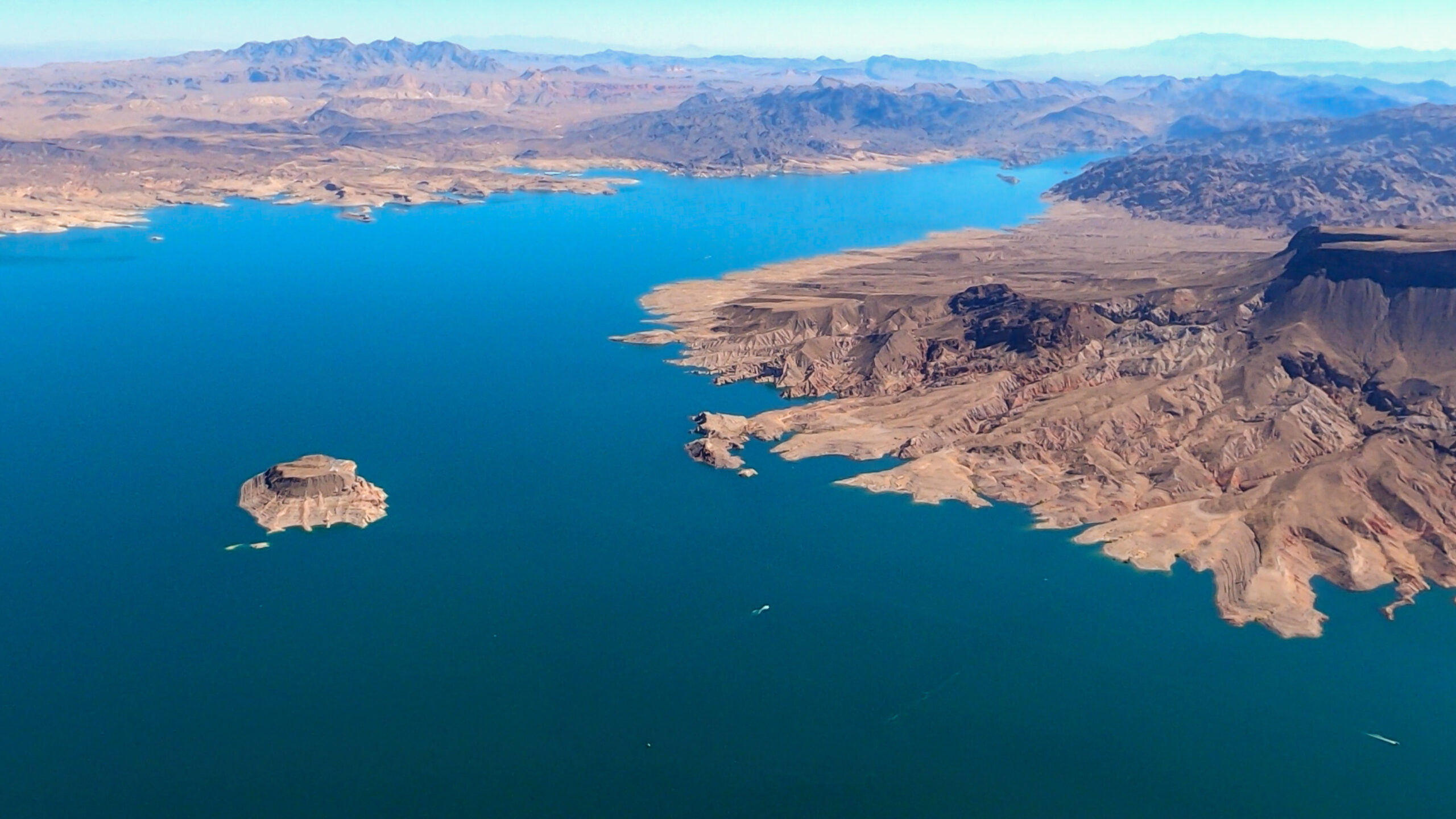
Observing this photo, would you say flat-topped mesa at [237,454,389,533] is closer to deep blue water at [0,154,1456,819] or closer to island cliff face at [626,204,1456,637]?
deep blue water at [0,154,1456,819]

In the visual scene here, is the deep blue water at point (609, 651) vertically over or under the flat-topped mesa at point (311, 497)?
under

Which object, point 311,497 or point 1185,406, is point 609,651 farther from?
point 1185,406

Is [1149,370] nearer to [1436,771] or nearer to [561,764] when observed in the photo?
[1436,771]

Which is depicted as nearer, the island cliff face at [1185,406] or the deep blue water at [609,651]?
the deep blue water at [609,651]

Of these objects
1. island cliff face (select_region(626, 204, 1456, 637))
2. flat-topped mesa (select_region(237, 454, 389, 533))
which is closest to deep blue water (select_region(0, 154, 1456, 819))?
flat-topped mesa (select_region(237, 454, 389, 533))

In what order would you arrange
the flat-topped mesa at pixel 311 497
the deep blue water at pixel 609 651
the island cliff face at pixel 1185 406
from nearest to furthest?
1. the deep blue water at pixel 609 651
2. the flat-topped mesa at pixel 311 497
3. the island cliff face at pixel 1185 406

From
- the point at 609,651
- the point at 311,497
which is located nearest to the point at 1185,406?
the point at 609,651

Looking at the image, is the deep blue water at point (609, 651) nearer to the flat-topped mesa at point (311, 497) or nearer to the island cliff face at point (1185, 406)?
the flat-topped mesa at point (311, 497)

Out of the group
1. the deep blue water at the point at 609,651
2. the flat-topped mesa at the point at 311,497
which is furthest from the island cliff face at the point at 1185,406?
the flat-topped mesa at the point at 311,497
